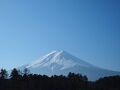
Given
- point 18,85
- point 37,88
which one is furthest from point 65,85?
point 18,85

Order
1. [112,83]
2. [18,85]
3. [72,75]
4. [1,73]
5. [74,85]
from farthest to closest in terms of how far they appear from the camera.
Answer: [72,75]
[112,83]
[74,85]
[1,73]
[18,85]

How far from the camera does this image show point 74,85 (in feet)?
251

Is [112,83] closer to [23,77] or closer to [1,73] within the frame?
[23,77]

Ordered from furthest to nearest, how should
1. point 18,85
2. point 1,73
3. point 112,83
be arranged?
point 112,83 → point 1,73 → point 18,85

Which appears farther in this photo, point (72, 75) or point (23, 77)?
point (72, 75)

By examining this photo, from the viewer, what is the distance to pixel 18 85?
6581cm

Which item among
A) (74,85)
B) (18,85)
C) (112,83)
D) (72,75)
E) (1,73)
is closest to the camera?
(18,85)

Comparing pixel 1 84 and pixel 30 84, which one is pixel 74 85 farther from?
pixel 1 84

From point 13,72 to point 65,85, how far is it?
53.2ft

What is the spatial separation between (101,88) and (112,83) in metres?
11.5

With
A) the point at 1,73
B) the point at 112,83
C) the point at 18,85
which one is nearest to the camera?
the point at 18,85

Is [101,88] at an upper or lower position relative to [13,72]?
lower

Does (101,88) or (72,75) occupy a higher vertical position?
(72,75)

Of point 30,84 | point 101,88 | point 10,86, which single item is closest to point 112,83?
point 101,88
